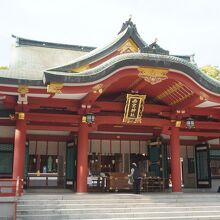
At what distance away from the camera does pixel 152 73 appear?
12227 millimetres

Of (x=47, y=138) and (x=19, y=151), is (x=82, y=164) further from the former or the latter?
(x=47, y=138)

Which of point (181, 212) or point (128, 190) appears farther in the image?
point (128, 190)

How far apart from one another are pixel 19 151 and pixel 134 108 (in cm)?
503

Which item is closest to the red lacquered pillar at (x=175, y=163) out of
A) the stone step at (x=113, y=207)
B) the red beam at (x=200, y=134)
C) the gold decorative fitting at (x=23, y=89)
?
the red beam at (x=200, y=134)

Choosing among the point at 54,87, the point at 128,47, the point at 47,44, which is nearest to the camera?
the point at 54,87

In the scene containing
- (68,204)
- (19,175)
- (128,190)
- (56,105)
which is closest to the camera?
(68,204)

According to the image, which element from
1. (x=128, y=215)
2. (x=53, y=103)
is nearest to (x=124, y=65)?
(x=53, y=103)

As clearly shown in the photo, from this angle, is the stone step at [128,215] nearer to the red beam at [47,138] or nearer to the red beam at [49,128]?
the red beam at [49,128]

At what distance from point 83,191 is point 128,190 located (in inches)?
135

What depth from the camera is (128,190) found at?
15.3 metres

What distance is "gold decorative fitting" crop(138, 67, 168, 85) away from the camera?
1217 cm

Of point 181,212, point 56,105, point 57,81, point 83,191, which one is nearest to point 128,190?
point 83,191

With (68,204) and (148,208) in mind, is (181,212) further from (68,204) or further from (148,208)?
(68,204)

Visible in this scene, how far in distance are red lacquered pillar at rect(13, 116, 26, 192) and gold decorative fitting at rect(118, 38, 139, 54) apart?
6.24 meters
